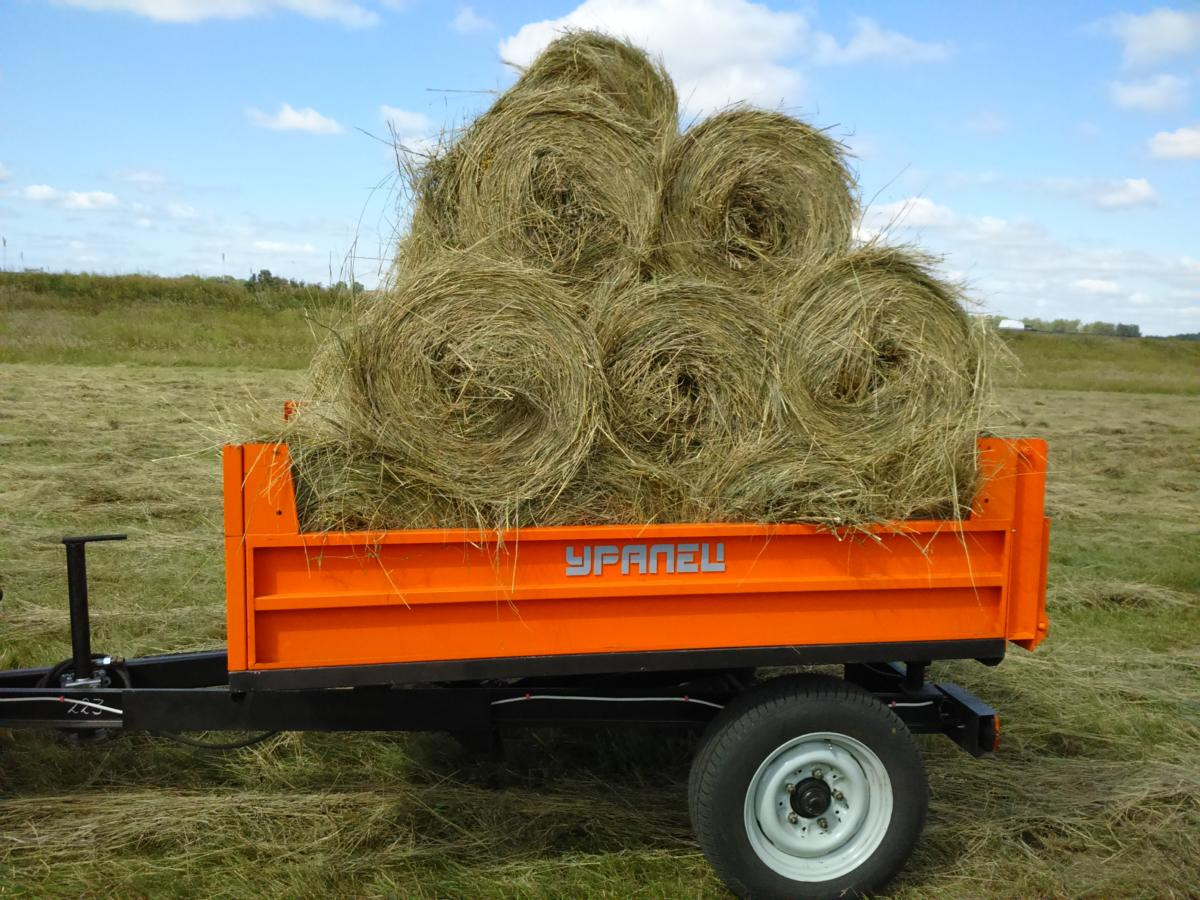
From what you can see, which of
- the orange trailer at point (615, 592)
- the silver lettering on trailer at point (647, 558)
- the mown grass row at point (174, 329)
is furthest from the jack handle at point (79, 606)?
the mown grass row at point (174, 329)

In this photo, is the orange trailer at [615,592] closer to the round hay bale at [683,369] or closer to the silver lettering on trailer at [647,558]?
the silver lettering on trailer at [647,558]

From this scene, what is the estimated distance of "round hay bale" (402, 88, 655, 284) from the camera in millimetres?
3619

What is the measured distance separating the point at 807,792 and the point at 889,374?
1343 mm

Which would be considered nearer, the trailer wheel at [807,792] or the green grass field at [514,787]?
the trailer wheel at [807,792]

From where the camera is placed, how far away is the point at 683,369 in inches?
126

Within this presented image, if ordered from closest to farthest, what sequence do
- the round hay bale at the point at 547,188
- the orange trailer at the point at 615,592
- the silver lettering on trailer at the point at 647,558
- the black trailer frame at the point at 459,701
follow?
the orange trailer at the point at 615,592 < the silver lettering on trailer at the point at 647,558 < the black trailer frame at the point at 459,701 < the round hay bale at the point at 547,188

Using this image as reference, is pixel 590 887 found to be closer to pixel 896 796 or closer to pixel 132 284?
pixel 896 796

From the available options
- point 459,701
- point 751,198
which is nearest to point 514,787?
point 459,701

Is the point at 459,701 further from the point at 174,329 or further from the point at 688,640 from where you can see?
the point at 174,329

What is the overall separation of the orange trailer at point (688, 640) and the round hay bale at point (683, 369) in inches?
13.4

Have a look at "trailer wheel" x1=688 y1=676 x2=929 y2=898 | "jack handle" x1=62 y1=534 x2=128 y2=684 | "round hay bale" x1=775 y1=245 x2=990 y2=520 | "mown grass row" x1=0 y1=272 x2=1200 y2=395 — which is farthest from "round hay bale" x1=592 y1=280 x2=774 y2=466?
"mown grass row" x1=0 y1=272 x2=1200 y2=395

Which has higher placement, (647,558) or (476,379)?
(476,379)

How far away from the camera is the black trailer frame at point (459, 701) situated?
3.05 metres

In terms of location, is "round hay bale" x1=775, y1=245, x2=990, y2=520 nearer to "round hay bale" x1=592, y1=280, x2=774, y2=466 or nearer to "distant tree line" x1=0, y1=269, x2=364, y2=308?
"round hay bale" x1=592, y1=280, x2=774, y2=466
